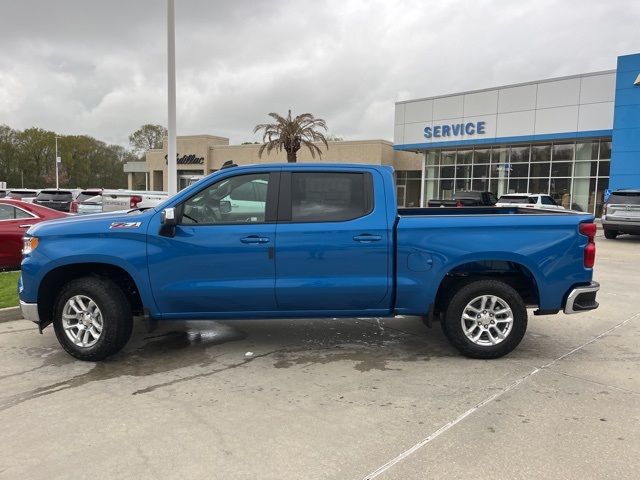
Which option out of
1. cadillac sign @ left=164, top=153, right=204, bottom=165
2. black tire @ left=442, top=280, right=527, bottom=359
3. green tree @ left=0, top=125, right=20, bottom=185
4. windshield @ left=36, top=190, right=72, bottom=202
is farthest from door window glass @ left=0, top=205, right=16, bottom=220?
green tree @ left=0, top=125, right=20, bottom=185

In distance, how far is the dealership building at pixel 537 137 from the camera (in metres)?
27.5

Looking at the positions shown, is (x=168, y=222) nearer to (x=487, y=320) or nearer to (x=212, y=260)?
(x=212, y=260)

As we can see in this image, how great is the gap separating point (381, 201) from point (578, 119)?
28365mm

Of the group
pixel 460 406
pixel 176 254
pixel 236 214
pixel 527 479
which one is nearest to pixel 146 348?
pixel 176 254

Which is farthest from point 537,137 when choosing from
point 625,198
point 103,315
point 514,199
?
point 103,315

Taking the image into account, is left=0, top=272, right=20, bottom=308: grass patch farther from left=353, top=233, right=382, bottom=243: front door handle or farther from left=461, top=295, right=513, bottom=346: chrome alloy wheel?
left=461, top=295, right=513, bottom=346: chrome alloy wheel

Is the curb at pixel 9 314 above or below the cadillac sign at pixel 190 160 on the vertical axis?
below

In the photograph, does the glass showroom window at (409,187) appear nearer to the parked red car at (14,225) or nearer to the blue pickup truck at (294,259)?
the parked red car at (14,225)

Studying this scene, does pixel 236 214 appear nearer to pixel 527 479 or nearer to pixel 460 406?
pixel 460 406

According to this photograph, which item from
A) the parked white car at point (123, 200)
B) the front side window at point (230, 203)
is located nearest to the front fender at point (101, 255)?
the front side window at point (230, 203)

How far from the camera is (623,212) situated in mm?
17547

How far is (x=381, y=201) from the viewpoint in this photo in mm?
5066

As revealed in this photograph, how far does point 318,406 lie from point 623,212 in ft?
55.8

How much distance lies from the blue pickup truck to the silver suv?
47.5 ft
